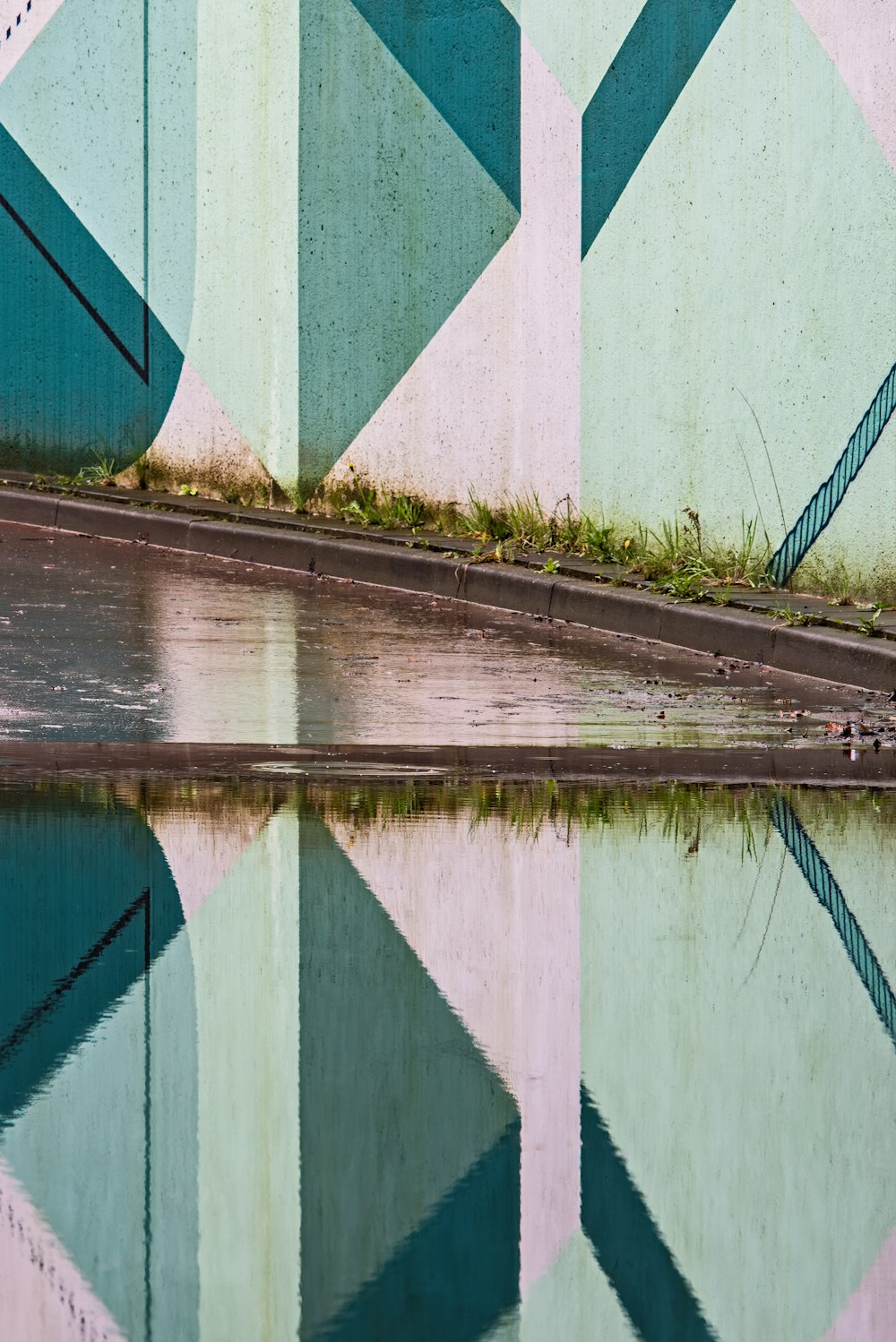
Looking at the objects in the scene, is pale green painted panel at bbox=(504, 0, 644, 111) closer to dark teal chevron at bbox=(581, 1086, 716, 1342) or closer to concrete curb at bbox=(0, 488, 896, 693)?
concrete curb at bbox=(0, 488, 896, 693)

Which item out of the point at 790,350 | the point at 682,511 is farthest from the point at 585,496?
the point at 790,350

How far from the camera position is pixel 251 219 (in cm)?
1415

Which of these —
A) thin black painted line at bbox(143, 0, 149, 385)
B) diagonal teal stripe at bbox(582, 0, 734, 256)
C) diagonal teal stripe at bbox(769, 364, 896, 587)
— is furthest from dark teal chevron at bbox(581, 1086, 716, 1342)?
thin black painted line at bbox(143, 0, 149, 385)

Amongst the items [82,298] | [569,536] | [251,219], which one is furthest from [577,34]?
[82,298]

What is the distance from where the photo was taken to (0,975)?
16.8 ft

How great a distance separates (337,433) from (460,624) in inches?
102

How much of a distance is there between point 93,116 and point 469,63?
2.92 metres

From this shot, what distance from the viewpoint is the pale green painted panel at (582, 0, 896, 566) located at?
11.3 m

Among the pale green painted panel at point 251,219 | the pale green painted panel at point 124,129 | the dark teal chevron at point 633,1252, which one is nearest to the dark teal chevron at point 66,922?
the dark teal chevron at point 633,1252

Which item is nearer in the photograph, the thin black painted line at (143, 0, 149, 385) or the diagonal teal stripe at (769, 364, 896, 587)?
the diagonal teal stripe at (769, 364, 896, 587)

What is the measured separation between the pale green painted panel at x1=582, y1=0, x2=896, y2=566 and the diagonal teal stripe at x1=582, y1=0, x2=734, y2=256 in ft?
0.31

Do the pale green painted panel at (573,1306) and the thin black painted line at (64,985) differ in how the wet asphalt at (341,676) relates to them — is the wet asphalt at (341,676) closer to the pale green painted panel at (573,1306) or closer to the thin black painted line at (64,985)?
the thin black painted line at (64,985)

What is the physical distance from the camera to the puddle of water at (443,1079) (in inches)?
139

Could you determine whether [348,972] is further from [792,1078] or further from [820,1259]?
[820,1259]
